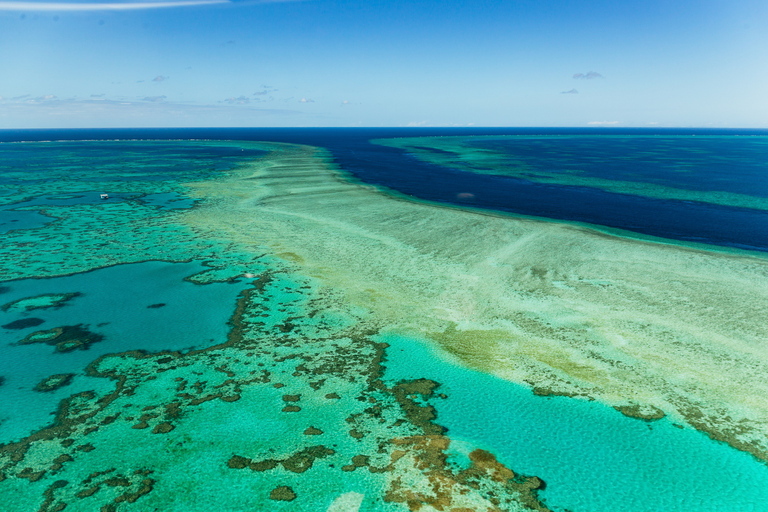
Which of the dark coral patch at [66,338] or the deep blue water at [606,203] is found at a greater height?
the deep blue water at [606,203]

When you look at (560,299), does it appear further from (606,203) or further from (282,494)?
(606,203)

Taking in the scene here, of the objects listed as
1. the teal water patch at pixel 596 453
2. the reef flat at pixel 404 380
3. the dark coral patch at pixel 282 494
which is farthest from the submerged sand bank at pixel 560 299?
the dark coral patch at pixel 282 494

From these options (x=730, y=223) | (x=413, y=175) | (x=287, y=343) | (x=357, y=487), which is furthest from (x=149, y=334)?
(x=413, y=175)

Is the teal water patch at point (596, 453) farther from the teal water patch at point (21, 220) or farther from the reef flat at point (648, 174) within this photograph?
the reef flat at point (648, 174)

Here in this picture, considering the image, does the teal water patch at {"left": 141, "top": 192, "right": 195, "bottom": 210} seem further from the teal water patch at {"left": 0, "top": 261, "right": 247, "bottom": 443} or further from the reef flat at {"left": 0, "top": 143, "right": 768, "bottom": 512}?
the teal water patch at {"left": 0, "top": 261, "right": 247, "bottom": 443}

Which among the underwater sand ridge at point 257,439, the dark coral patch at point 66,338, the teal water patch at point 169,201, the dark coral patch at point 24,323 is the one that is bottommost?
the underwater sand ridge at point 257,439

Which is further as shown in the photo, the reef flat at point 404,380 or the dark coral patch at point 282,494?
the reef flat at point 404,380
